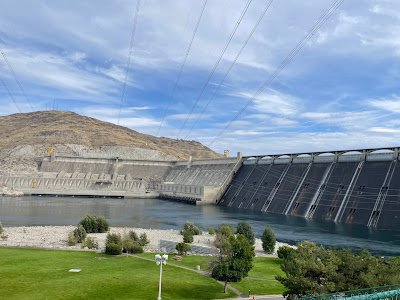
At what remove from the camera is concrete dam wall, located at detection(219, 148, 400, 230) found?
57.0 m

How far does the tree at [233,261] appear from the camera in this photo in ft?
79.3

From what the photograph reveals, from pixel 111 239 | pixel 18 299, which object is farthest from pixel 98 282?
pixel 111 239

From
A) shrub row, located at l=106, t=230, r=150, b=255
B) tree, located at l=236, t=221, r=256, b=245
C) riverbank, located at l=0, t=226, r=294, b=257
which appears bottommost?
riverbank, located at l=0, t=226, r=294, b=257

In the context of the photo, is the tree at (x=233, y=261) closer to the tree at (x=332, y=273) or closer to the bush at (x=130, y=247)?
the tree at (x=332, y=273)

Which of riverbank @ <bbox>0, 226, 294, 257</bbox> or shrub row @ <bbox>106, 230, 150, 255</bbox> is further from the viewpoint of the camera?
riverbank @ <bbox>0, 226, 294, 257</bbox>

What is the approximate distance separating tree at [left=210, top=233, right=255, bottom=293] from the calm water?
71.2 ft

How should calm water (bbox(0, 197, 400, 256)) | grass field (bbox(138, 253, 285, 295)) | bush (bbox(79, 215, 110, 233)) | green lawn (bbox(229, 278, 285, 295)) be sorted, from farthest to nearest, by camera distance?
1. bush (bbox(79, 215, 110, 233))
2. calm water (bbox(0, 197, 400, 256))
3. grass field (bbox(138, 253, 285, 295))
4. green lawn (bbox(229, 278, 285, 295))

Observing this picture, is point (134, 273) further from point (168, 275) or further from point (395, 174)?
point (395, 174)

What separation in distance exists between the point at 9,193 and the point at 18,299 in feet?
316

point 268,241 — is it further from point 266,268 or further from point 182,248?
point 182,248

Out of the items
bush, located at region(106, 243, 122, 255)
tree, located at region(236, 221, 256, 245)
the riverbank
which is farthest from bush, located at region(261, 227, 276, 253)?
bush, located at region(106, 243, 122, 255)

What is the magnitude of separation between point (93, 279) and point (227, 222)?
40.6 metres

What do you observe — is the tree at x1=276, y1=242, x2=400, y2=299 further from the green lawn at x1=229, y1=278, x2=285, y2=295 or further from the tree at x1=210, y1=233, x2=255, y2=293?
the tree at x1=210, y1=233, x2=255, y2=293

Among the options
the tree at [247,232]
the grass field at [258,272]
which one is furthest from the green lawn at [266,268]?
the tree at [247,232]
